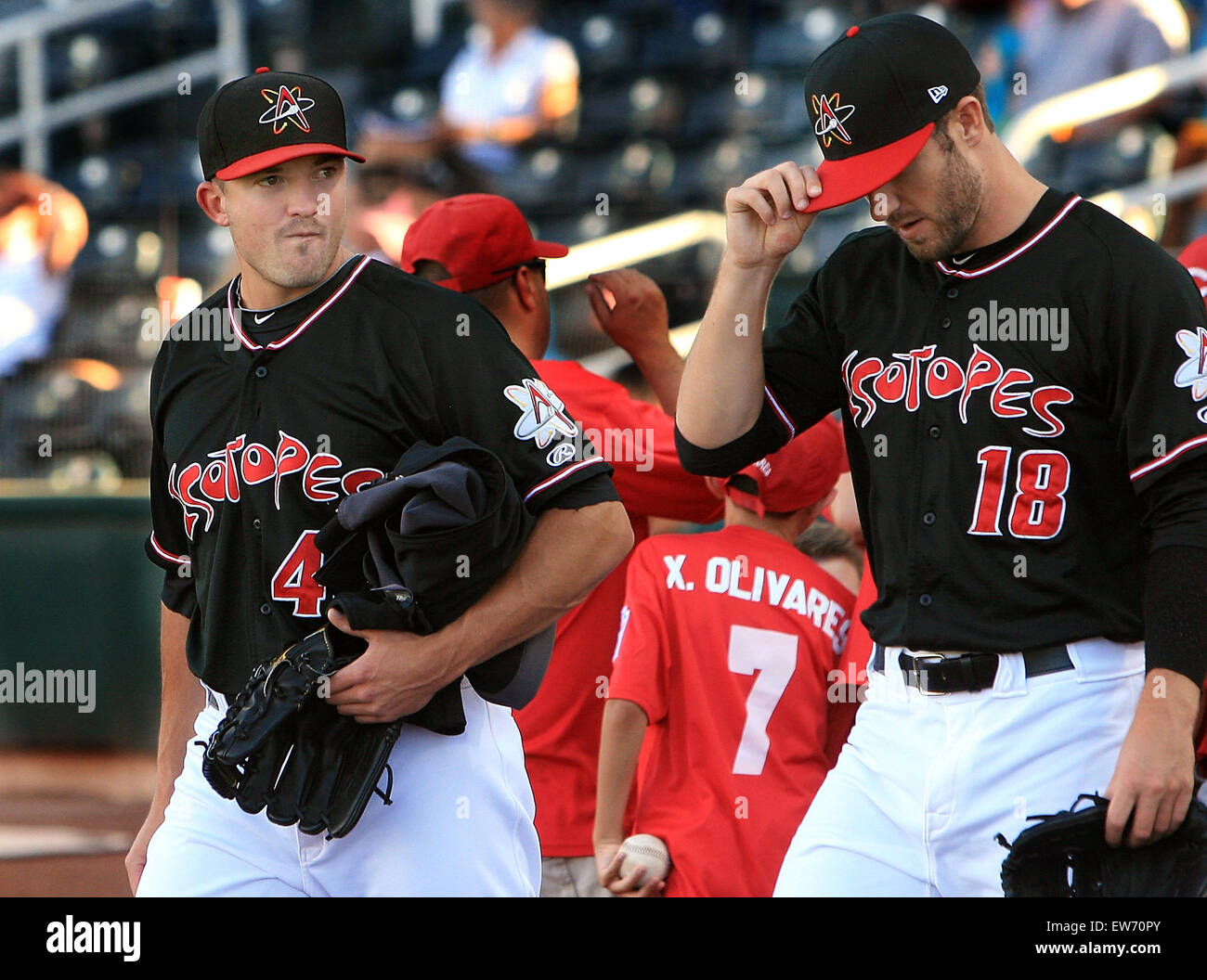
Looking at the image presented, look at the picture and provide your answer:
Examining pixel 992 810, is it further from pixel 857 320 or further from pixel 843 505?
pixel 843 505

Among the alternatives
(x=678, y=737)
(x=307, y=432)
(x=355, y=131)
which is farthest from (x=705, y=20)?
(x=307, y=432)

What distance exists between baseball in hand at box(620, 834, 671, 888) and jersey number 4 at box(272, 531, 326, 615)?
91 cm

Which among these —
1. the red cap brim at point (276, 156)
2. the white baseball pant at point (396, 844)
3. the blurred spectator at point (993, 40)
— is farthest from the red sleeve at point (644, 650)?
the blurred spectator at point (993, 40)

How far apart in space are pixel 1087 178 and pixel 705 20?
2.30 m

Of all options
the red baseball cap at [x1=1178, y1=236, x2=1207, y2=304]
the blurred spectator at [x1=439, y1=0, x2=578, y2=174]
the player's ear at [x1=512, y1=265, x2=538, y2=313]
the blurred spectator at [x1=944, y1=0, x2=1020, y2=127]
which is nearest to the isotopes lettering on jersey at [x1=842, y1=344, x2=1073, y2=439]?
the red baseball cap at [x1=1178, y1=236, x2=1207, y2=304]

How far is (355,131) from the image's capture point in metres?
7.02

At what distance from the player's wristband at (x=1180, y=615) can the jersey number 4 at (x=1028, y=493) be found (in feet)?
0.50

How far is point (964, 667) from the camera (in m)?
1.95

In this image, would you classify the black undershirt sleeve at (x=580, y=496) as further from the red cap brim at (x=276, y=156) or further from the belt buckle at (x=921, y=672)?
the red cap brim at (x=276, y=156)

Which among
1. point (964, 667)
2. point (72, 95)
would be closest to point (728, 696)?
point (964, 667)

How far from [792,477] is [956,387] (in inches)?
34.4

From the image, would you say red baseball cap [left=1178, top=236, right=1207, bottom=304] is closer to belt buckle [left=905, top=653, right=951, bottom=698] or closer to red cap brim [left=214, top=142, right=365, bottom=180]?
belt buckle [left=905, top=653, right=951, bottom=698]

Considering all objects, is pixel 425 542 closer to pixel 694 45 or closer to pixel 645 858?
pixel 645 858

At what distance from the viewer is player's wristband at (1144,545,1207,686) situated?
5.98ft
